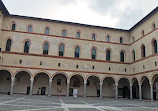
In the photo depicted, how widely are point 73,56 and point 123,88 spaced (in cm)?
1227

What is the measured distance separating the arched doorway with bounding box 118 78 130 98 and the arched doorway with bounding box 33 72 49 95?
1449 centimetres

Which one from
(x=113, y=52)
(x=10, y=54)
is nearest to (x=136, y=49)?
(x=113, y=52)

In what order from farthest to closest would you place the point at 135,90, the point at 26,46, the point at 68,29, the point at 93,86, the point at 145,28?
the point at 135,90
the point at 93,86
the point at 68,29
the point at 26,46
the point at 145,28

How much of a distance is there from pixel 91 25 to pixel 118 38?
19.5 ft

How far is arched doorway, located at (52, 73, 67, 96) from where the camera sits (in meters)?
29.3

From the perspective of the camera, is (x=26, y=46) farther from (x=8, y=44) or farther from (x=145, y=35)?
(x=145, y=35)

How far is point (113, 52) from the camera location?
29719 millimetres

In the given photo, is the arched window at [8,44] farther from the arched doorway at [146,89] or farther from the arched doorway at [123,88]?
the arched doorway at [146,89]

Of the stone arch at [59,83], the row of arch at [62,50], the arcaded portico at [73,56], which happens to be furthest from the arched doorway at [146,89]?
the stone arch at [59,83]

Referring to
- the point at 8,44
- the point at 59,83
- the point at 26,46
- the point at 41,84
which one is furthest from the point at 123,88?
the point at 8,44

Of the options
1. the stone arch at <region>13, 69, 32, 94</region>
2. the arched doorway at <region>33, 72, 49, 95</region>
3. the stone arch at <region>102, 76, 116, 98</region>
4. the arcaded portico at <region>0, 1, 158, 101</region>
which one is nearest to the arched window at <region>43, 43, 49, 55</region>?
the arcaded portico at <region>0, 1, 158, 101</region>

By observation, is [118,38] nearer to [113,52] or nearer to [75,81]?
[113,52]

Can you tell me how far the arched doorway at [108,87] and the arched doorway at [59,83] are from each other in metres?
7.88

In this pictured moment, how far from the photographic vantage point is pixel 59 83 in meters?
29.6
